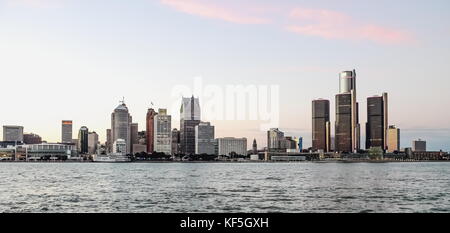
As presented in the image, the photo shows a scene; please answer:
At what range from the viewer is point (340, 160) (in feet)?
632

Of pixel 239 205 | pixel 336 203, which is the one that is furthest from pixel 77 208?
pixel 336 203

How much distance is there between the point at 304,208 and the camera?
2083 cm

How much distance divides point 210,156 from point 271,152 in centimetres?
2783
